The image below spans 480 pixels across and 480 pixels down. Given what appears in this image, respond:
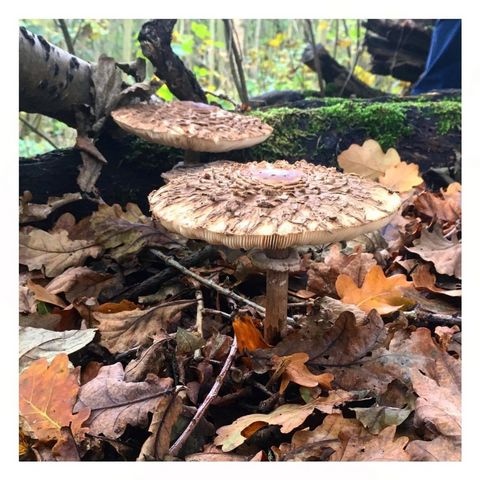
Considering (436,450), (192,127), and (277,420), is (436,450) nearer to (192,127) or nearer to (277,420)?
(277,420)

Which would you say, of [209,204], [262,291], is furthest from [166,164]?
[209,204]

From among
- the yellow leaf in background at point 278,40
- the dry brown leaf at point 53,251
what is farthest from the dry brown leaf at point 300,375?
the yellow leaf in background at point 278,40

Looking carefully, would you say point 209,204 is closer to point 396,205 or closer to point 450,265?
point 396,205

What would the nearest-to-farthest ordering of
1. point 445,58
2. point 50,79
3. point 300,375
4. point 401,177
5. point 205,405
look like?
1. point 205,405
2. point 300,375
3. point 50,79
4. point 401,177
5. point 445,58

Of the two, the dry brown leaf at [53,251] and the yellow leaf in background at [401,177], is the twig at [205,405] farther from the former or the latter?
the yellow leaf in background at [401,177]

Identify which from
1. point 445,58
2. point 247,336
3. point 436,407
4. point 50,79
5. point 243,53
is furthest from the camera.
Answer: point 243,53

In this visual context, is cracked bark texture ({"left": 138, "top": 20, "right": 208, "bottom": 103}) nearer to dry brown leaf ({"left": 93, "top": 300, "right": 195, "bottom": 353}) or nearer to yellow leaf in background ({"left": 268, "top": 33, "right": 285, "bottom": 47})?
dry brown leaf ({"left": 93, "top": 300, "right": 195, "bottom": 353})

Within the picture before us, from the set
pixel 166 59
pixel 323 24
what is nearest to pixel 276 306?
pixel 166 59
